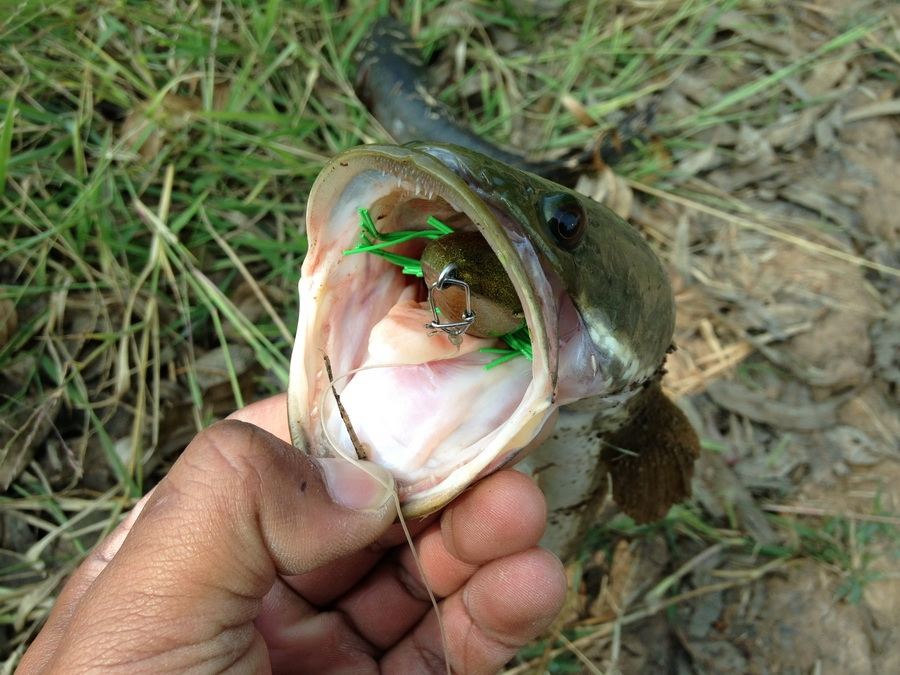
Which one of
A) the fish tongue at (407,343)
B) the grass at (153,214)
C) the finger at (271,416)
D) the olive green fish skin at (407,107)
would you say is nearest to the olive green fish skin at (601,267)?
the fish tongue at (407,343)

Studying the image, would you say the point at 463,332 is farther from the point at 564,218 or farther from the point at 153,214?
the point at 153,214

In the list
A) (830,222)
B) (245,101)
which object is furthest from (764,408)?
(245,101)

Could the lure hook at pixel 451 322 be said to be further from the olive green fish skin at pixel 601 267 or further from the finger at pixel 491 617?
the finger at pixel 491 617

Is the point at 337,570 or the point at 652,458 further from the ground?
the point at 337,570

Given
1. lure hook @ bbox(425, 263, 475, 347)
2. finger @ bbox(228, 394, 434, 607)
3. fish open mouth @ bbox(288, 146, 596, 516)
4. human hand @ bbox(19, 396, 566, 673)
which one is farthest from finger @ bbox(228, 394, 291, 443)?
lure hook @ bbox(425, 263, 475, 347)

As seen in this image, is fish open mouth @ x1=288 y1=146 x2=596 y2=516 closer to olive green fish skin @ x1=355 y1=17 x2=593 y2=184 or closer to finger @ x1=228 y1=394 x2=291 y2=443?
finger @ x1=228 y1=394 x2=291 y2=443

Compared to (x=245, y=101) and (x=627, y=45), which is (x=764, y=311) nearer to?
(x=627, y=45)

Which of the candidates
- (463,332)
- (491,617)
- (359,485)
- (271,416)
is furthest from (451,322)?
(271,416)
